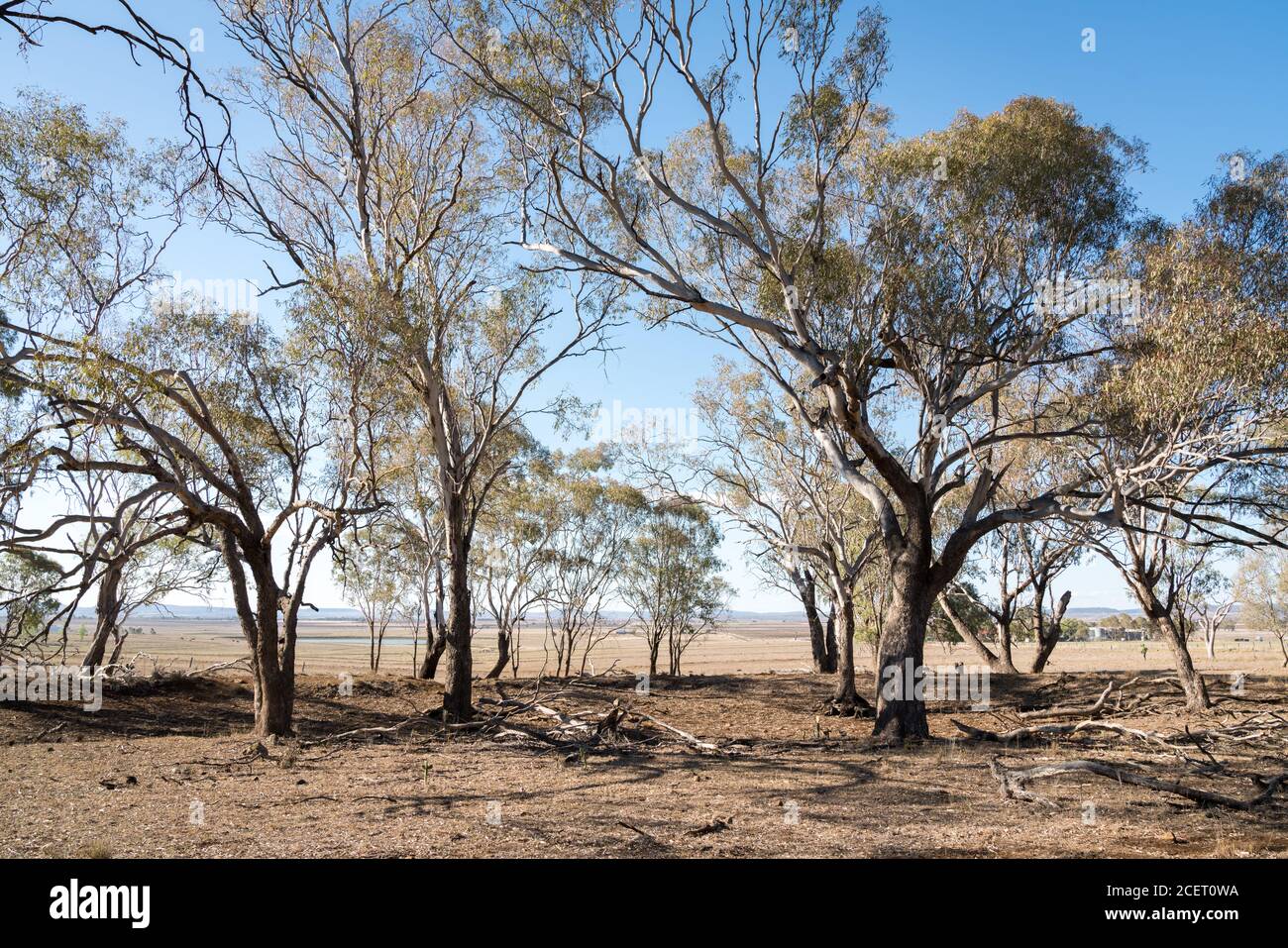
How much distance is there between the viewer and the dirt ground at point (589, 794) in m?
5.35

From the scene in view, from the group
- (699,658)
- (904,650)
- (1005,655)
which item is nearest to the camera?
(904,650)

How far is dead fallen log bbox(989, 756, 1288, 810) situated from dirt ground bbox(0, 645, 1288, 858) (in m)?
0.08

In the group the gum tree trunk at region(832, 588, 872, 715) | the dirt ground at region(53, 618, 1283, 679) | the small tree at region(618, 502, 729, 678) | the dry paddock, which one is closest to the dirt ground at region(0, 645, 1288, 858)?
the dry paddock

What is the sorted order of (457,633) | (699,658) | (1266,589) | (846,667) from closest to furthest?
1. (457,633)
2. (846,667)
3. (1266,589)
4. (699,658)

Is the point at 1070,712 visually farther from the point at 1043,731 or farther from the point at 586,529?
the point at 586,529

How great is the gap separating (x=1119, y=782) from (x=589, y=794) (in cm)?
479

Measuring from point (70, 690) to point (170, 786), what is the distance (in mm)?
9117

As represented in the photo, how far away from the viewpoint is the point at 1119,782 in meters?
7.41

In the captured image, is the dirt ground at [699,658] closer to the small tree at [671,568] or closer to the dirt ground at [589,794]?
the small tree at [671,568]

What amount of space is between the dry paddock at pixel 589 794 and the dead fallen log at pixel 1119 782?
8 centimetres

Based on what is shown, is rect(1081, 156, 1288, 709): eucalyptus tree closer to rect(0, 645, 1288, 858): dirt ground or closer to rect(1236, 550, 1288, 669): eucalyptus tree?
rect(0, 645, 1288, 858): dirt ground

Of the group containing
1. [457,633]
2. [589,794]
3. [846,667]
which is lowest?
[846,667]

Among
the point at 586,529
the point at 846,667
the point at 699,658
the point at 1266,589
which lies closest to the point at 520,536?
the point at 586,529
